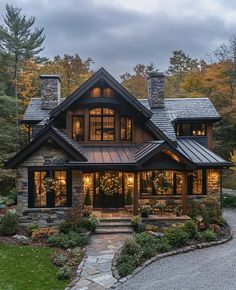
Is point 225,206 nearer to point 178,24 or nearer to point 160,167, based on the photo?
point 160,167

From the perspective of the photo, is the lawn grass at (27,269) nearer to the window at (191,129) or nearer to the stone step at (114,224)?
the stone step at (114,224)

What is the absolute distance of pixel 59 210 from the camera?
1611cm

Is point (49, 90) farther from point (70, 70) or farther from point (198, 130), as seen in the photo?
point (70, 70)

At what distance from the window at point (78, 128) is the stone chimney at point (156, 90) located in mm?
5383

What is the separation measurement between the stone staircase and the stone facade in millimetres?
1456

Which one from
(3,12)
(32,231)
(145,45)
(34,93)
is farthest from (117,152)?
(145,45)

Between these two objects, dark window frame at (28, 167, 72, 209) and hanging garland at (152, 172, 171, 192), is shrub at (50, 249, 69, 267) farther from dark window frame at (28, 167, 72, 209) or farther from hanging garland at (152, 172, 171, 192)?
hanging garland at (152, 172, 171, 192)

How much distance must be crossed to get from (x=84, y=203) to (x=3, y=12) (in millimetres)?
24556

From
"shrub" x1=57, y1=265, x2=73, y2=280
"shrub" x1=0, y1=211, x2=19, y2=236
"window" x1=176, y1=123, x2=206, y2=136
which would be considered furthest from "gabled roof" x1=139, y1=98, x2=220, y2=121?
"shrub" x1=57, y1=265, x2=73, y2=280

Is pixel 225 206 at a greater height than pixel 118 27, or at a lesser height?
lesser

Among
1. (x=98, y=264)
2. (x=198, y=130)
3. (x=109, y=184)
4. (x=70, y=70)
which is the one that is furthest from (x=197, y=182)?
(x=70, y=70)

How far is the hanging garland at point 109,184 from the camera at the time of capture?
60.0 feet

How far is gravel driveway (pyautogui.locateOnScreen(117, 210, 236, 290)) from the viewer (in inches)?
383

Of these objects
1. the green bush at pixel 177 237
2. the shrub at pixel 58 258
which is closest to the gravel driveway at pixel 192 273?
the green bush at pixel 177 237
